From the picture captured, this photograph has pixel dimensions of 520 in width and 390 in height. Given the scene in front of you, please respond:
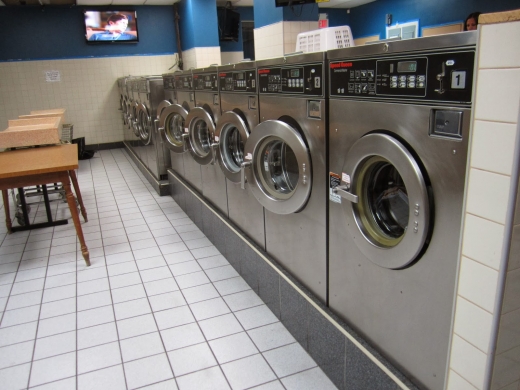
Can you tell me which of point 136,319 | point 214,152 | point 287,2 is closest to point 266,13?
point 287,2

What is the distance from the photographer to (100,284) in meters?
3.39

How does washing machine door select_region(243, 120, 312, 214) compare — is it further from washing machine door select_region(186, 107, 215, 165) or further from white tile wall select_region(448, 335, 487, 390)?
washing machine door select_region(186, 107, 215, 165)

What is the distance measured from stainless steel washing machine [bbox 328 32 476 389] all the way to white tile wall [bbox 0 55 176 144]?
894 cm

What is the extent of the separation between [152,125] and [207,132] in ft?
5.80

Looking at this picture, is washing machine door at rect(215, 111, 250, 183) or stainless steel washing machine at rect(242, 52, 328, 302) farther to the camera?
washing machine door at rect(215, 111, 250, 183)

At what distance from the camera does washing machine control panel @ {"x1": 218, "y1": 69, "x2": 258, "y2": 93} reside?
2.71m

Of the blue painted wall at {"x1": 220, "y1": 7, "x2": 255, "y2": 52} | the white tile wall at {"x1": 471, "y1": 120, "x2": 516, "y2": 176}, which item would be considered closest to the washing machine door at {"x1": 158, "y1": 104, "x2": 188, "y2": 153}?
the white tile wall at {"x1": 471, "y1": 120, "x2": 516, "y2": 176}

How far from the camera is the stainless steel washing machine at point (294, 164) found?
204 centimetres

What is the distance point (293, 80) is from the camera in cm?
218

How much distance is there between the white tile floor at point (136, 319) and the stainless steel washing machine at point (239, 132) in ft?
1.69

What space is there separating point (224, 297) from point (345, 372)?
1258 mm

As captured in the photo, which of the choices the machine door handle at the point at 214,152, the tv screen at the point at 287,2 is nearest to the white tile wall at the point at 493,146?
the machine door handle at the point at 214,152

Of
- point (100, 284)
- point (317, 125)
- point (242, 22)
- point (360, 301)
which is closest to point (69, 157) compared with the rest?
point (100, 284)

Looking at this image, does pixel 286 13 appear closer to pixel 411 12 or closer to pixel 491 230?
pixel 491 230
